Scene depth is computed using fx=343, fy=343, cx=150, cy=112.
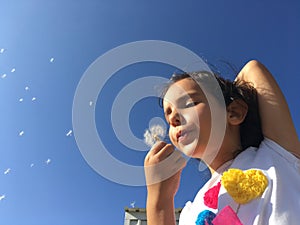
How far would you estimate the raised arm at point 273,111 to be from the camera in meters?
1.20

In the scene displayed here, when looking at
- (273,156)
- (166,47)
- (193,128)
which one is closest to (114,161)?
(193,128)

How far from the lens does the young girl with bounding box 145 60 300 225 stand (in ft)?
3.48

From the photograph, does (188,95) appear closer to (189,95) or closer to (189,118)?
(189,95)

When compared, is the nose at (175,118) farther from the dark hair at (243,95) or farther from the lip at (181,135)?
the dark hair at (243,95)

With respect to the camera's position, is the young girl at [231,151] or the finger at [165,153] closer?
the young girl at [231,151]

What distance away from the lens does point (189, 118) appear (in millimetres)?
1289

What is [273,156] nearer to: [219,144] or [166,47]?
[219,144]

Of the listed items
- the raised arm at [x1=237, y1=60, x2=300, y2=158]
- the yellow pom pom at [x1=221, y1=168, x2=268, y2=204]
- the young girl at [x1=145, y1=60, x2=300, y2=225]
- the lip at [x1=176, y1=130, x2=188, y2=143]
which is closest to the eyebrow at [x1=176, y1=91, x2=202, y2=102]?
the young girl at [x1=145, y1=60, x2=300, y2=225]

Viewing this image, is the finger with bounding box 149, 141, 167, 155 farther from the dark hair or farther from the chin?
the dark hair

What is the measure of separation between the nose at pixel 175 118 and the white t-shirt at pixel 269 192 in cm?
24

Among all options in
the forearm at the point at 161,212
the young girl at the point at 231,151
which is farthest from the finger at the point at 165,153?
the forearm at the point at 161,212

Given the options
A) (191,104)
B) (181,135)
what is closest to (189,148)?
(181,135)

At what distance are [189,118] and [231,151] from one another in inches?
8.5

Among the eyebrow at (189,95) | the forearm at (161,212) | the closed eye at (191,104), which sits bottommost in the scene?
the forearm at (161,212)
